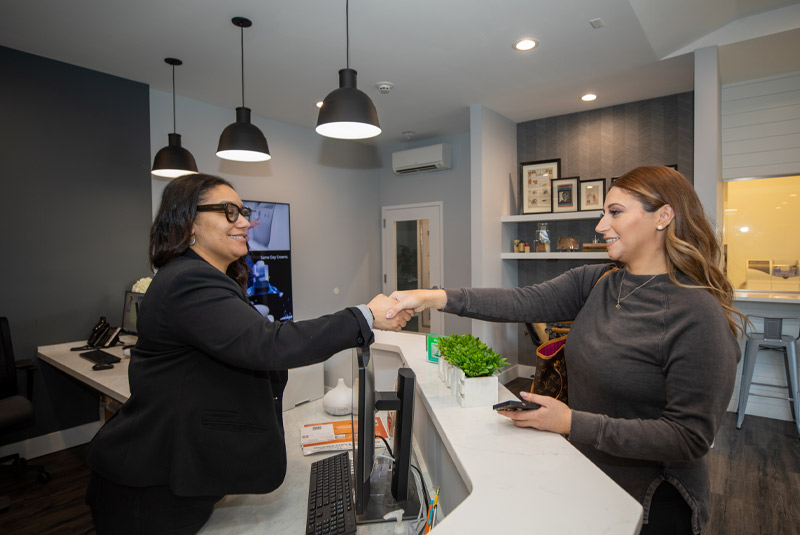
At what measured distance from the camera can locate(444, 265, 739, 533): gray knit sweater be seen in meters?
0.98

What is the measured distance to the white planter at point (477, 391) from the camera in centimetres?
135

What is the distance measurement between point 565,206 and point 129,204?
4.23 metres

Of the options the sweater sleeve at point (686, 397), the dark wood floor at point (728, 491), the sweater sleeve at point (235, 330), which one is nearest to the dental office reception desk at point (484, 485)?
the sweater sleeve at point (686, 397)

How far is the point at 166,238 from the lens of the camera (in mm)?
1196

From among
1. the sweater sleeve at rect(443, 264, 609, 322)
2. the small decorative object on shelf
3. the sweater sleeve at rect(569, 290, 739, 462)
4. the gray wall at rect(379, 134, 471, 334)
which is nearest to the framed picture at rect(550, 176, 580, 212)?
the small decorative object on shelf

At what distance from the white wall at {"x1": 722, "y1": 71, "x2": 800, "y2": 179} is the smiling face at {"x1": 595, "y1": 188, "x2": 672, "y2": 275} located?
3.73 meters

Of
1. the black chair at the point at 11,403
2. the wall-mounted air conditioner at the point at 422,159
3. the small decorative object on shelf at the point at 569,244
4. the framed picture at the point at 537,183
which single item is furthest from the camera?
the wall-mounted air conditioner at the point at 422,159

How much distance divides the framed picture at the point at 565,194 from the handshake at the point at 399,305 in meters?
3.60

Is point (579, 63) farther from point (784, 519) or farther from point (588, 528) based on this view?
point (588, 528)

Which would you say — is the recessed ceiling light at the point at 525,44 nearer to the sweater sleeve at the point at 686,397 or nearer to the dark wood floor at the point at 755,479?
the sweater sleeve at the point at 686,397

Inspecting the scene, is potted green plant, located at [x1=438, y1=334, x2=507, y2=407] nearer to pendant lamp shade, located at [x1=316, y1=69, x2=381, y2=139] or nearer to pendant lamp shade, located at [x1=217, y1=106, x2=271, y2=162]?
pendant lamp shade, located at [x1=316, y1=69, x2=381, y2=139]

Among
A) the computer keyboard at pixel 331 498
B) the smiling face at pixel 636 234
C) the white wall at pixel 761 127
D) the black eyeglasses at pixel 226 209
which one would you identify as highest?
the white wall at pixel 761 127

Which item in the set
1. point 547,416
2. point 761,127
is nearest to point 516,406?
point 547,416

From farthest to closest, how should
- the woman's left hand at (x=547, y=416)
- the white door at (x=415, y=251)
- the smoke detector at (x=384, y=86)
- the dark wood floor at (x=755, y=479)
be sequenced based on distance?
the white door at (x=415, y=251), the smoke detector at (x=384, y=86), the dark wood floor at (x=755, y=479), the woman's left hand at (x=547, y=416)
